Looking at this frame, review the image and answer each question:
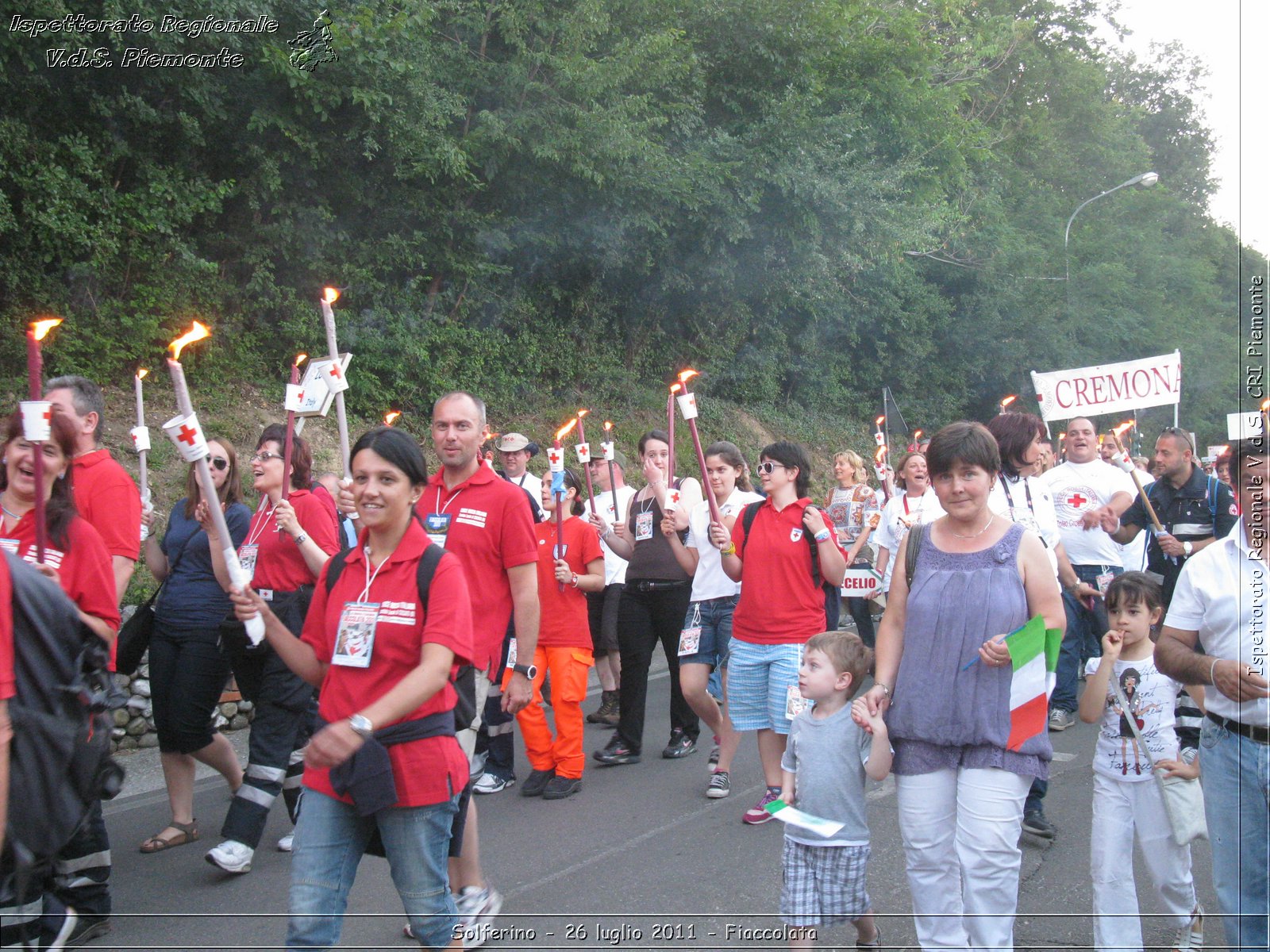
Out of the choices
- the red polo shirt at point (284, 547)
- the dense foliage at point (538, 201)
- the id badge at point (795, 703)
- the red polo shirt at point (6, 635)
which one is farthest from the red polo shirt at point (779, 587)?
the dense foliage at point (538, 201)

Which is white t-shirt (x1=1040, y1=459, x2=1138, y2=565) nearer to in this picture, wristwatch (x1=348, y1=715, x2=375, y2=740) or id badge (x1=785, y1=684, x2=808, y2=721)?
id badge (x1=785, y1=684, x2=808, y2=721)

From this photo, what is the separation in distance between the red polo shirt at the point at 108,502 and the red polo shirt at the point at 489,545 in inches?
45.4

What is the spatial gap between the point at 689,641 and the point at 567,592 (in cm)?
79

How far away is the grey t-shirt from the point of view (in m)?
3.68

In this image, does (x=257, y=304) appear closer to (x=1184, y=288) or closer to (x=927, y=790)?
(x=927, y=790)

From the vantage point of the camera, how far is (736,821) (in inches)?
219

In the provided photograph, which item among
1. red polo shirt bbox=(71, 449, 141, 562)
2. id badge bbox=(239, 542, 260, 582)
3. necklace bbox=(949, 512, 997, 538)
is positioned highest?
red polo shirt bbox=(71, 449, 141, 562)

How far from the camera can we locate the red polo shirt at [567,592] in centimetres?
624

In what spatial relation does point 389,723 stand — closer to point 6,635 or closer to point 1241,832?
point 6,635

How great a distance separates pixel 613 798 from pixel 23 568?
4017 mm

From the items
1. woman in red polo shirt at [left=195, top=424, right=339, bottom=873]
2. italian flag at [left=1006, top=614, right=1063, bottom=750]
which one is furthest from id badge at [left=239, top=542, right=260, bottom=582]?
italian flag at [left=1006, top=614, right=1063, bottom=750]

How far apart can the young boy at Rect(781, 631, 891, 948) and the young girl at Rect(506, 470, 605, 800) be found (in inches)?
89.1

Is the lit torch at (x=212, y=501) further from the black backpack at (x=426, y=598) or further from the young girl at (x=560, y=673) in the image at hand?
the young girl at (x=560, y=673)

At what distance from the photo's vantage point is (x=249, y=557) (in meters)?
5.11
